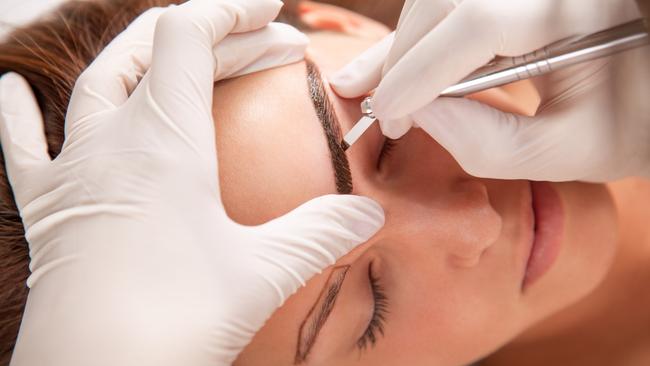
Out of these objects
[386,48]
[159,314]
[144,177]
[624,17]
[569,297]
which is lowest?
[569,297]

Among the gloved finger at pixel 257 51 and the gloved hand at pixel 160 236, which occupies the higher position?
the gloved finger at pixel 257 51

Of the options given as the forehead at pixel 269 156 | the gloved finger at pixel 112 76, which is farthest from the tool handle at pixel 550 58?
the gloved finger at pixel 112 76

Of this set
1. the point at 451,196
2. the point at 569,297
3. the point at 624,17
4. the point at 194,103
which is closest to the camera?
the point at 624,17

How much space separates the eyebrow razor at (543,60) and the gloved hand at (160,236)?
0.21m

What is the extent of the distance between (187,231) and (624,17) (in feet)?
2.06

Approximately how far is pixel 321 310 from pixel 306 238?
141 millimetres

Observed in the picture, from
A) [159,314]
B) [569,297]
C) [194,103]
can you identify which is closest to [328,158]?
[194,103]

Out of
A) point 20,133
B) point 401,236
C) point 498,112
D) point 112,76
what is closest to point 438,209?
point 401,236

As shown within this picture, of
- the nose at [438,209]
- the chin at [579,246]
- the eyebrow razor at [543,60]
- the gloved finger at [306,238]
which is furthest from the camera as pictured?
the chin at [579,246]

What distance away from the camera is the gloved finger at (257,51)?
0.87 metres

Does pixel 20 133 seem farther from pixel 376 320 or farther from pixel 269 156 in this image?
pixel 376 320

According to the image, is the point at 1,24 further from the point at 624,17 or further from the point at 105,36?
the point at 624,17

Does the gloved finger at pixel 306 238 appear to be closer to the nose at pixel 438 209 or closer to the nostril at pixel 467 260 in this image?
the nose at pixel 438 209

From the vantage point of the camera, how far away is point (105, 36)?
104cm
